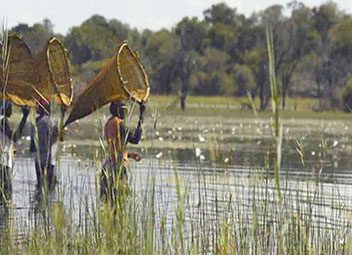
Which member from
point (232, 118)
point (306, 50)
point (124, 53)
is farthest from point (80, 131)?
point (306, 50)

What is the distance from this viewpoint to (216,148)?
8.45 m

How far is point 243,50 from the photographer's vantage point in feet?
279

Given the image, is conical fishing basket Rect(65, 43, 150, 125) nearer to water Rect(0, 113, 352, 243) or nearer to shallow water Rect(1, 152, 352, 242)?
water Rect(0, 113, 352, 243)

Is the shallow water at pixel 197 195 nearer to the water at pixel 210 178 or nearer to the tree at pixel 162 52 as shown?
the water at pixel 210 178

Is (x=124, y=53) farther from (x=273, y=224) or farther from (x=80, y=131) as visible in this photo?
(x=80, y=131)

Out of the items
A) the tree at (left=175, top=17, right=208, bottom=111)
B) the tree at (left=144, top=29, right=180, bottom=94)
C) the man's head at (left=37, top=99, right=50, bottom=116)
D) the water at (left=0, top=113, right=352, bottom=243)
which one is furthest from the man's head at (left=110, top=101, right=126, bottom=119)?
the tree at (left=144, top=29, right=180, bottom=94)

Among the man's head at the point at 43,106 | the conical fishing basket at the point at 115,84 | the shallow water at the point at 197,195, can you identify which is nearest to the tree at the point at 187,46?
the shallow water at the point at 197,195

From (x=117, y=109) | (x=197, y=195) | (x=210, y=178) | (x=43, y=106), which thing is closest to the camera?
(x=117, y=109)

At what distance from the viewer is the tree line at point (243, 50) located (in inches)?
2731

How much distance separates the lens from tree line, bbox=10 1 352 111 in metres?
69.4

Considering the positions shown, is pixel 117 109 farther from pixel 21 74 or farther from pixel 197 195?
pixel 197 195

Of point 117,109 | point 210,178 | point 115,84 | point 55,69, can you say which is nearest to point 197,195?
point 210,178

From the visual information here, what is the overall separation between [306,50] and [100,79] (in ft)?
214

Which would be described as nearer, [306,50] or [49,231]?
[49,231]
